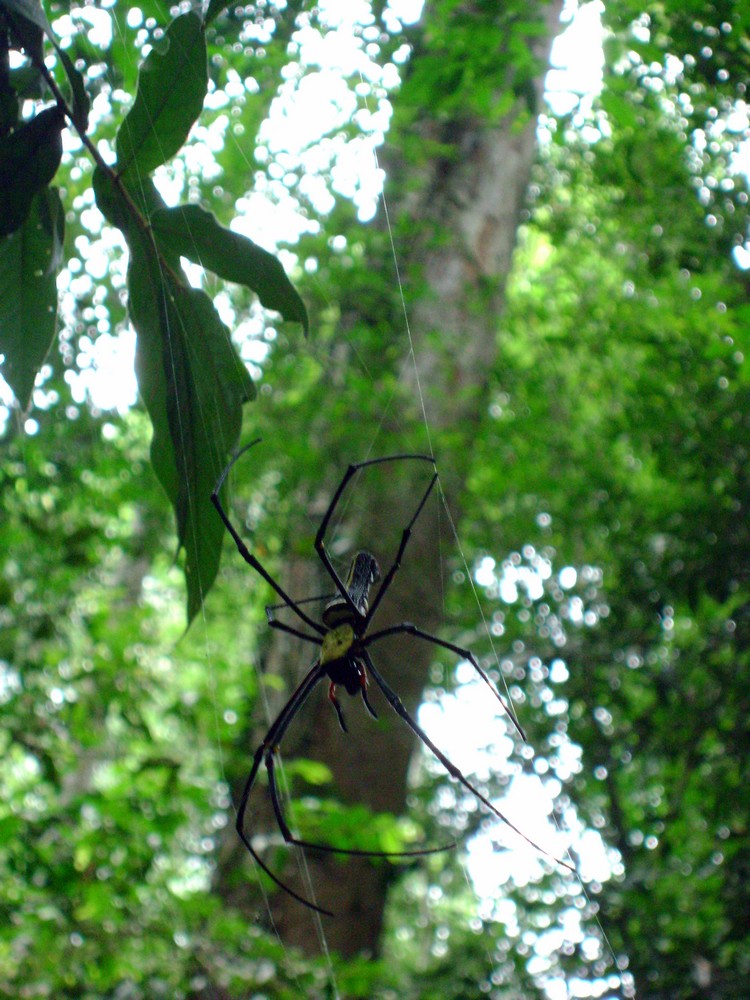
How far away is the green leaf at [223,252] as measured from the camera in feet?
4.53

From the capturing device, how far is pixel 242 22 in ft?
9.18

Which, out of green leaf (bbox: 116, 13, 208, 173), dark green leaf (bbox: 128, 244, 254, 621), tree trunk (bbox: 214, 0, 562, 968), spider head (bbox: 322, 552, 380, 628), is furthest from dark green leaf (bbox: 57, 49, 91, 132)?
tree trunk (bbox: 214, 0, 562, 968)

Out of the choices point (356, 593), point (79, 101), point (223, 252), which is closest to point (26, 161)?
point (79, 101)

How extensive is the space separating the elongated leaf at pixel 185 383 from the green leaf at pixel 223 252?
3 centimetres

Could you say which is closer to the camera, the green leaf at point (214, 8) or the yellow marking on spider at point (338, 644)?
the green leaf at point (214, 8)

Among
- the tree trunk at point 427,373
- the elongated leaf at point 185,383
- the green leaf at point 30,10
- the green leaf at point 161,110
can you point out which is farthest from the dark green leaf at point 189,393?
the tree trunk at point 427,373

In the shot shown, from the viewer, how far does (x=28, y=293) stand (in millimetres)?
1490

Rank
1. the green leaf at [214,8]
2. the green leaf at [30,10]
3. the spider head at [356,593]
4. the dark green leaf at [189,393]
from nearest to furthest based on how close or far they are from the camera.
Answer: the green leaf at [30,10] → the green leaf at [214,8] → the dark green leaf at [189,393] → the spider head at [356,593]

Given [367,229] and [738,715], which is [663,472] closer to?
[738,715]

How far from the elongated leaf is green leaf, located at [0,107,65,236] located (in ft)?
0.24

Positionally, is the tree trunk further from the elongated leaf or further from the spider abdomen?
the spider abdomen

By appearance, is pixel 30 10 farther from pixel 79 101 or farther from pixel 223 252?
pixel 223 252

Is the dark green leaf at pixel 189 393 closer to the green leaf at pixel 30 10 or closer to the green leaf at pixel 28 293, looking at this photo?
the green leaf at pixel 28 293

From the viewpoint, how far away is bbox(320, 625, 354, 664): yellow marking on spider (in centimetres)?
158
